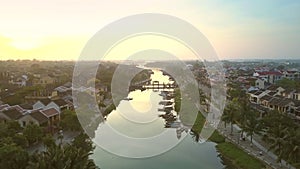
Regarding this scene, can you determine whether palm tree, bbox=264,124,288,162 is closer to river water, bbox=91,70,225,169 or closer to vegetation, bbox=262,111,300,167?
vegetation, bbox=262,111,300,167

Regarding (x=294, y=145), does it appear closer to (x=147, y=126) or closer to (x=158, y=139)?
(x=158, y=139)

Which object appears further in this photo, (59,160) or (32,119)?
(32,119)

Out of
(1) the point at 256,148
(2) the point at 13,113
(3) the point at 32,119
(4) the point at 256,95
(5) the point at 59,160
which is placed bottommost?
(1) the point at 256,148

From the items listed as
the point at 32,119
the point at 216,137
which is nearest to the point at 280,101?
the point at 216,137

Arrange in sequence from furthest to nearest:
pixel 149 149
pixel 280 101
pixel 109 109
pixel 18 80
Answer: pixel 18 80 → pixel 109 109 → pixel 280 101 → pixel 149 149

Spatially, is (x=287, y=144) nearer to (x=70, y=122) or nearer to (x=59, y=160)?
(x=59, y=160)

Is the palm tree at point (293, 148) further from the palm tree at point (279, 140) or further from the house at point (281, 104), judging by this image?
the house at point (281, 104)

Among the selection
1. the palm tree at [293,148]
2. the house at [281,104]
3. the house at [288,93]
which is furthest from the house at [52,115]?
the house at [288,93]
